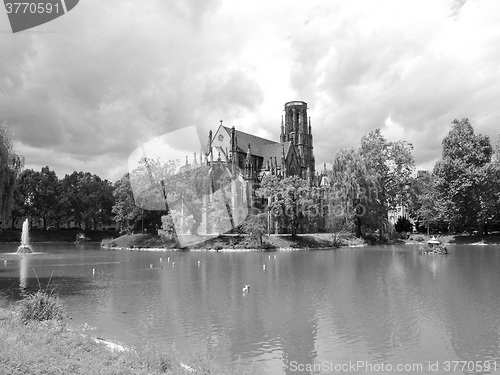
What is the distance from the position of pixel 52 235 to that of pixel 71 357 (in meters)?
85.7

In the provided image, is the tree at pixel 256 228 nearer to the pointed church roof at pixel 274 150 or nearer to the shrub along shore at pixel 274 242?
the shrub along shore at pixel 274 242

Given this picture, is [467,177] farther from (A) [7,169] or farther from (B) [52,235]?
(B) [52,235]

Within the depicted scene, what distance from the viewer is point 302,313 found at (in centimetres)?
1783

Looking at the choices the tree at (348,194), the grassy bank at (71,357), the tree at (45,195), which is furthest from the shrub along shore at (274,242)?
the grassy bank at (71,357)

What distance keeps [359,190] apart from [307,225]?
894cm

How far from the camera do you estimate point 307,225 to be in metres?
64.2

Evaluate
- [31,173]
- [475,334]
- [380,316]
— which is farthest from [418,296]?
[31,173]

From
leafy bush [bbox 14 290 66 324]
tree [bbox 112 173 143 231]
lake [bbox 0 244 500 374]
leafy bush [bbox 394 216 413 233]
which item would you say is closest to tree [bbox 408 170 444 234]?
leafy bush [bbox 394 216 413 233]

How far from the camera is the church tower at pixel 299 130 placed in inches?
4158

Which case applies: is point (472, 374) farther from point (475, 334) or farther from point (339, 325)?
point (339, 325)

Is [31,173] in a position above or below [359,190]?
above

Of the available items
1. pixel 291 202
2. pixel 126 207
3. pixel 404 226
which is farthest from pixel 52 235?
pixel 404 226

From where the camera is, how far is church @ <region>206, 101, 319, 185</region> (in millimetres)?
86062

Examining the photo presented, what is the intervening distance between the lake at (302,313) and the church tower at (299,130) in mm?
75610
